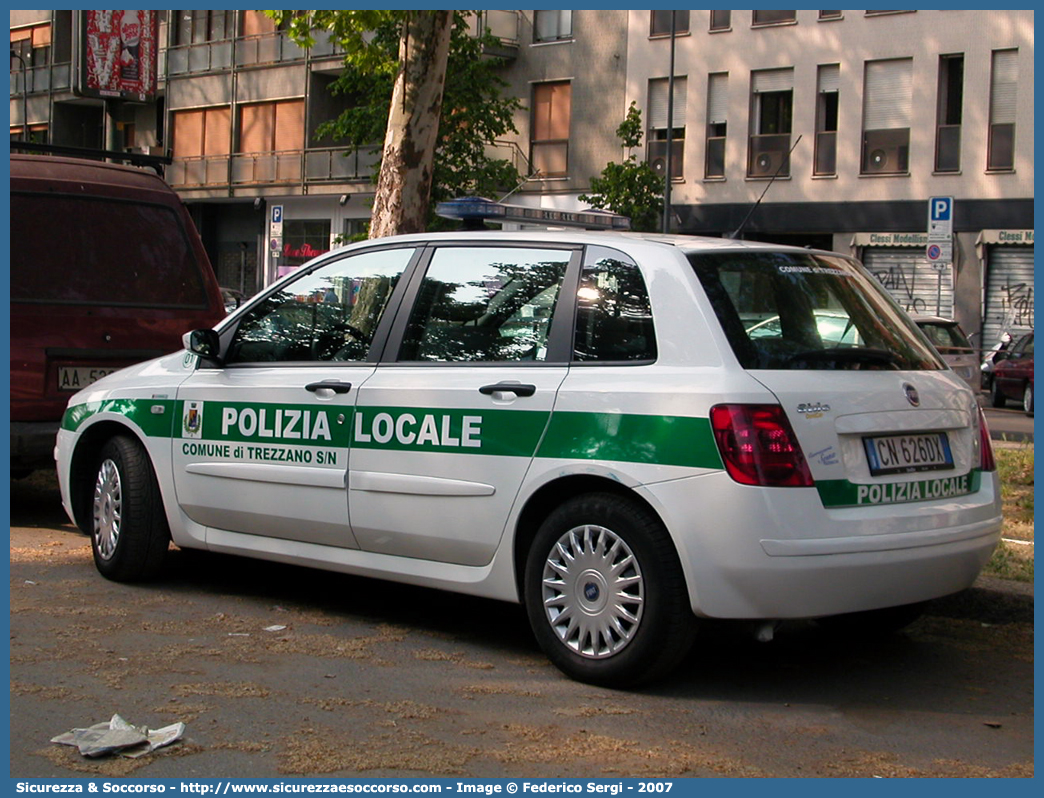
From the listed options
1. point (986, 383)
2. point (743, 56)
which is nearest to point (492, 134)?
point (743, 56)

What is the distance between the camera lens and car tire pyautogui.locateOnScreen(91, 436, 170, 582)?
722 cm

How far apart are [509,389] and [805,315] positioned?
1157 millimetres

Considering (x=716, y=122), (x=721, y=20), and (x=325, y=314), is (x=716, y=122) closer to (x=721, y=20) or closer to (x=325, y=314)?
(x=721, y=20)

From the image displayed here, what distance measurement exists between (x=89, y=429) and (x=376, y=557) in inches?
83.9

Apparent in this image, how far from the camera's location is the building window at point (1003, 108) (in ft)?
106

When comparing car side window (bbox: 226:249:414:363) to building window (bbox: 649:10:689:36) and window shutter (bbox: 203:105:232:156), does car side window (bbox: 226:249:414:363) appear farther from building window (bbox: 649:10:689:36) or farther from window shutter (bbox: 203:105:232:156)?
window shutter (bbox: 203:105:232:156)

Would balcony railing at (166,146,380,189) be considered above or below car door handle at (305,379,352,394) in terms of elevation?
above

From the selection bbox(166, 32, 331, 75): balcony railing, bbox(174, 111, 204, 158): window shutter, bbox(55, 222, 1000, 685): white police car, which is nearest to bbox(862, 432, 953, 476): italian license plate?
bbox(55, 222, 1000, 685): white police car

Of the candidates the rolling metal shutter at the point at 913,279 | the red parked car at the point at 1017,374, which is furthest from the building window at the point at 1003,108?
the red parked car at the point at 1017,374

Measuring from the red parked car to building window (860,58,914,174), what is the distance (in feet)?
30.7

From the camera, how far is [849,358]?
5527 millimetres

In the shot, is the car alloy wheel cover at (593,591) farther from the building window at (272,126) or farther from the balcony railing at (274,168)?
the building window at (272,126)

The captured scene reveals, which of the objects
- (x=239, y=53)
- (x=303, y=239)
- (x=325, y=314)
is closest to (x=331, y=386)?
(x=325, y=314)

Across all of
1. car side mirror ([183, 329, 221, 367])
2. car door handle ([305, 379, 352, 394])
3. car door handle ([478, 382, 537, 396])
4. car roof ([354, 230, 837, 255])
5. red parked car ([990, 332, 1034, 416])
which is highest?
car roof ([354, 230, 837, 255])
